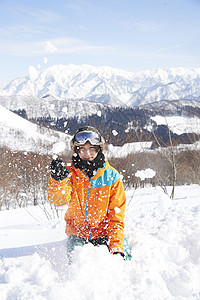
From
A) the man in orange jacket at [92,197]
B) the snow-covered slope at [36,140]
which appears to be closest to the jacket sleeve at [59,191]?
the man in orange jacket at [92,197]

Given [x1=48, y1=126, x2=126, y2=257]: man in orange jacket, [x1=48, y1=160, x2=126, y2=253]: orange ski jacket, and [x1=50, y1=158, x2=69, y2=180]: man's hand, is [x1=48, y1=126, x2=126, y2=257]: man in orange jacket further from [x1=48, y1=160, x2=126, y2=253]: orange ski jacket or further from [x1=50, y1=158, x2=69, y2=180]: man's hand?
[x1=50, y1=158, x2=69, y2=180]: man's hand

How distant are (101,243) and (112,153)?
218 inches

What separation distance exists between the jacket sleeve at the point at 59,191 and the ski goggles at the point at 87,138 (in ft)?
1.28

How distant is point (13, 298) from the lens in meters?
1.88

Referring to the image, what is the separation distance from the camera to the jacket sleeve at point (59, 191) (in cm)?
228

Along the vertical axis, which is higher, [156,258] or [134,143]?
[134,143]

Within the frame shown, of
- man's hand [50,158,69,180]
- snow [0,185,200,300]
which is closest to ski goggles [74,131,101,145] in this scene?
man's hand [50,158,69,180]

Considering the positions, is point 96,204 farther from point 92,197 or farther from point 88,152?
point 88,152

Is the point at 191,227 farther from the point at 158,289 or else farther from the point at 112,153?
the point at 112,153

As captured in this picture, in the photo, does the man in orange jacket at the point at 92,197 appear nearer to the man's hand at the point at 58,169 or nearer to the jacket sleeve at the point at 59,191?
the jacket sleeve at the point at 59,191

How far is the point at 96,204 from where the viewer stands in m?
2.51

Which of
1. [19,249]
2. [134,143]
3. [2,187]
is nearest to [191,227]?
[19,249]

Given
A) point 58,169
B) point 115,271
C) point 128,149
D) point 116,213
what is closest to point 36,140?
point 128,149

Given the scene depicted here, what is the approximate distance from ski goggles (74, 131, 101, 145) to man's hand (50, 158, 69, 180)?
0.38 m
